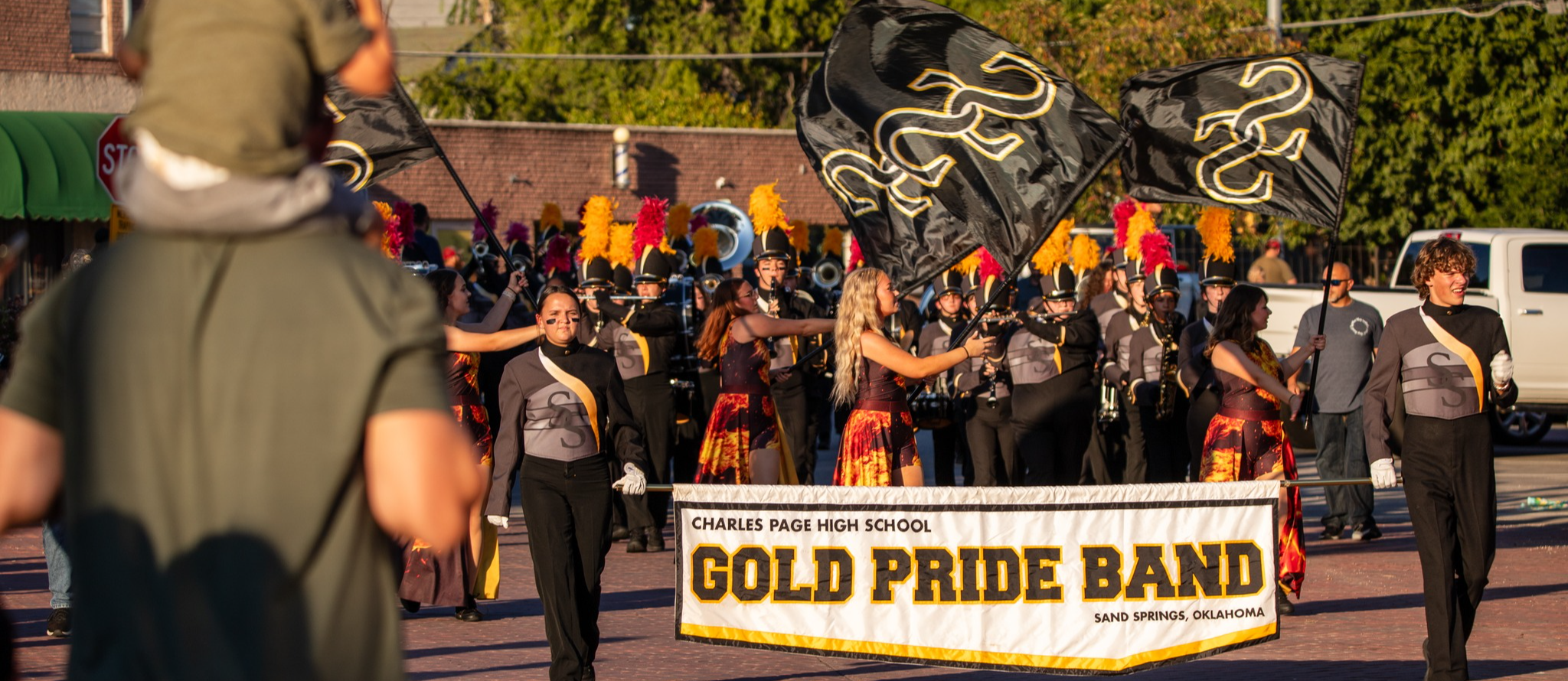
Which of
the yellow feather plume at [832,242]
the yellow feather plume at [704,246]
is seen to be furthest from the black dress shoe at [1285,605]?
the yellow feather plume at [832,242]

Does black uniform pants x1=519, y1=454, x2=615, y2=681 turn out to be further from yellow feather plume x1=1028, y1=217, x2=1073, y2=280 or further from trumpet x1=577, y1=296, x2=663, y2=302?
yellow feather plume x1=1028, y1=217, x2=1073, y2=280

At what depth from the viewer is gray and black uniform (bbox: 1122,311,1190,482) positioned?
1384 centimetres

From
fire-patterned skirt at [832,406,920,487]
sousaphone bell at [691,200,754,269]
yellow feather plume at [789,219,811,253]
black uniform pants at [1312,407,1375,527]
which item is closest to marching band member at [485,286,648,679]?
fire-patterned skirt at [832,406,920,487]

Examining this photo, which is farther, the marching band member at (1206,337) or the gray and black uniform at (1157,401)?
the gray and black uniform at (1157,401)

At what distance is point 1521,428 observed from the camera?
20625mm

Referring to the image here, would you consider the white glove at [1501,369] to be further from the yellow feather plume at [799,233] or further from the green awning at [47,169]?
the green awning at [47,169]

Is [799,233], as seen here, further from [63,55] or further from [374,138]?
[63,55]

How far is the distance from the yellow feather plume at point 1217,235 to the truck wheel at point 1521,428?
8.86 m

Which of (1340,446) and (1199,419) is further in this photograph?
(1340,446)

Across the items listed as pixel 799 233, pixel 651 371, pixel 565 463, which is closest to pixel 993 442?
pixel 651 371

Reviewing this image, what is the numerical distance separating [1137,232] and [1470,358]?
6774mm

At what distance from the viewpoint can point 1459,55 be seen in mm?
29609

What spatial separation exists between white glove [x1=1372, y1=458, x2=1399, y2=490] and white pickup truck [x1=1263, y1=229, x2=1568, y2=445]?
1091 cm

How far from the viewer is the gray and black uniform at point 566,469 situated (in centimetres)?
776
